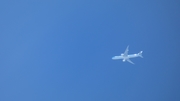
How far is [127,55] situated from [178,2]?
668cm

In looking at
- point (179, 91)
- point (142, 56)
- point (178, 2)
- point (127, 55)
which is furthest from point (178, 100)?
point (178, 2)

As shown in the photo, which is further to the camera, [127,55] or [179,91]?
[179,91]

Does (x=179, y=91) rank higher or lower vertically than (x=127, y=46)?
lower

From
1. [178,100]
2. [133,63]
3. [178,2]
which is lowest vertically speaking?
[178,100]

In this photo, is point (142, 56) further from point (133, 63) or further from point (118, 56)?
point (118, 56)

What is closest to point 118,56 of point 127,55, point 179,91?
point 127,55

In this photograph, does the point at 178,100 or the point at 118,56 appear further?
the point at 178,100

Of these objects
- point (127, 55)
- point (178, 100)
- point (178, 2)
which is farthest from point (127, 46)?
point (178, 100)

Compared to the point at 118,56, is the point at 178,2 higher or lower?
higher

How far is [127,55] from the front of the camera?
15.1 meters

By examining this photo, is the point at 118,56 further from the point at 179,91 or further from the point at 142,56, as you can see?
the point at 179,91

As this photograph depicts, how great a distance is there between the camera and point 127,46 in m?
15.3

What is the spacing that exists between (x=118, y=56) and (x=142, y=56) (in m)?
2.31

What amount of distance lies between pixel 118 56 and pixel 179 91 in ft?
23.3
